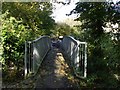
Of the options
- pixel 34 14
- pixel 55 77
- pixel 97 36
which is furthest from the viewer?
pixel 34 14

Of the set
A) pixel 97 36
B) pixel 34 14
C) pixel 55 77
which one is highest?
pixel 34 14

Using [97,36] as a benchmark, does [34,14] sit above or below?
above

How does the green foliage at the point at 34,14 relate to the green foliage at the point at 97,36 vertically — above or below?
above

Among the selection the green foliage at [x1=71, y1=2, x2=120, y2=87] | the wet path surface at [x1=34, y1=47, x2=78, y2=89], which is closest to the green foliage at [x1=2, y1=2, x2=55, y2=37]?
the wet path surface at [x1=34, y1=47, x2=78, y2=89]

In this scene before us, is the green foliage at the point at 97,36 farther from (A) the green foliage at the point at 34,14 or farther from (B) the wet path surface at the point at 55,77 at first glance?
(A) the green foliage at the point at 34,14

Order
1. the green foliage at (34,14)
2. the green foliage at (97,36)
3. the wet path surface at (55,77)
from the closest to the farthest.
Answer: the green foliage at (97,36) < the wet path surface at (55,77) < the green foliage at (34,14)

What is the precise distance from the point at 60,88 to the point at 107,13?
143 centimetres

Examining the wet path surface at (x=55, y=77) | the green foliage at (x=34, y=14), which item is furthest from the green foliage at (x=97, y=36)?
the green foliage at (x=34, y=14)

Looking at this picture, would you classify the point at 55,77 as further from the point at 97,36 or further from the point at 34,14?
the point at 34,14

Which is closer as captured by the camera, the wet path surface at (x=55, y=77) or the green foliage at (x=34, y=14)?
the wet path surface at (x=55, y=77)

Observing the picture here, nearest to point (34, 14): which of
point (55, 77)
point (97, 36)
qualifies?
point (55, 77)

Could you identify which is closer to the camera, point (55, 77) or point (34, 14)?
point (55, 77)

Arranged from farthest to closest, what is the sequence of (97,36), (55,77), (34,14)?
(34,14) → (55,77) → (97,36)

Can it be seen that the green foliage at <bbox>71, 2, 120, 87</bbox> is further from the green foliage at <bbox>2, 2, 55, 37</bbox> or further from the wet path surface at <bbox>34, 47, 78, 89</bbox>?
the green foliage at <bbox>2, 2, 55, 37</bbox>
